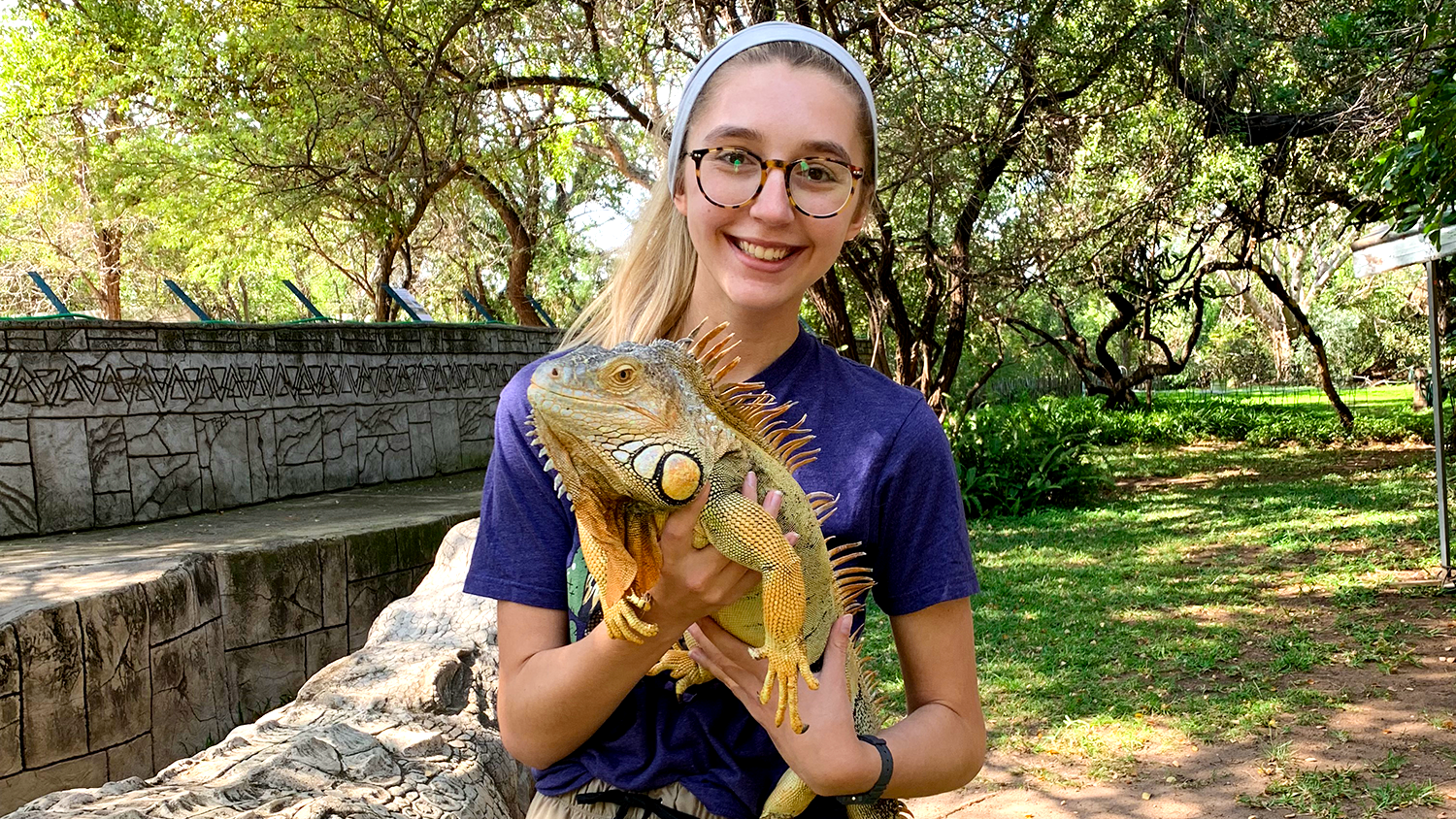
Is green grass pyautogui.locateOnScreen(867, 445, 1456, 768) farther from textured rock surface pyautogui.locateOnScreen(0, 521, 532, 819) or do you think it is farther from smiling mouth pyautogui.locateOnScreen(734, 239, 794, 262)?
smiling mouth pyautogui.locateOnScreen(734, 239, 794, 262)

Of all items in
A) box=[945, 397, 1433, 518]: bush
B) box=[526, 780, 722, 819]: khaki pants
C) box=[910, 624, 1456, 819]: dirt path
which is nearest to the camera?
box=[526, 780, 722, 819]: khaki pants

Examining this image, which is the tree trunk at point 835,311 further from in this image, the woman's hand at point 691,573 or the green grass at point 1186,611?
the woman's hand at point 691,573

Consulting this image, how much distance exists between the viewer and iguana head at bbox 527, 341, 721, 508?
1358 millimetres

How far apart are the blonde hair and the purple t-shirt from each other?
28cm

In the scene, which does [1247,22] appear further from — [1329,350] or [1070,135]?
[1329,350]

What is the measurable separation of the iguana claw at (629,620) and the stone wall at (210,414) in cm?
719

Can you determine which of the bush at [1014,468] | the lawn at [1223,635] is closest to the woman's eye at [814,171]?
the lawn at [1223,635]

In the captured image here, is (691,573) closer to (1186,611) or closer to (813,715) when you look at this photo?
(813,715)

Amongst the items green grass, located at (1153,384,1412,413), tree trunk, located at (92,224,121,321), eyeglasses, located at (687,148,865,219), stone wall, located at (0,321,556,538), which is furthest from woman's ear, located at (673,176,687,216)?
green grass, located at (1153,384,1412,413)

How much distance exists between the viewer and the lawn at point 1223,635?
512 centimetres

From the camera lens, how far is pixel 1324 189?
1302 cm

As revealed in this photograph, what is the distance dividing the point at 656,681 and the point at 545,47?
10.2 m

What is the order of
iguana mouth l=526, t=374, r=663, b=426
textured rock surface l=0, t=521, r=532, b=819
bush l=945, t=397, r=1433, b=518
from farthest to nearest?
bush l=945, t=397, r=1433, b=518 → textured rock surface l=0, t=521, r=532, b=819 → iguana mouth l=526, t=374, r=663, b=426

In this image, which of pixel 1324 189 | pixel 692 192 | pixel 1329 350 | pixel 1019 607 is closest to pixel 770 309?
pixel 692 192
